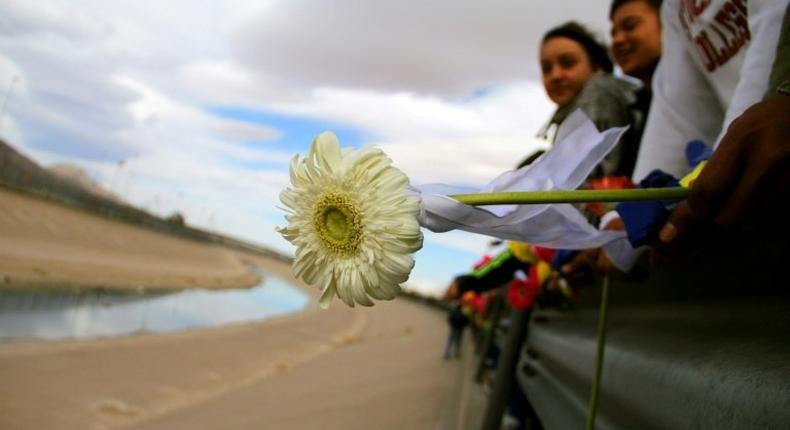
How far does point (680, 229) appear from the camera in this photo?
0.97m

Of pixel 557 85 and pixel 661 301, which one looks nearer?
pixel 661 301

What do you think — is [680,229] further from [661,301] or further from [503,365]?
[503,365]

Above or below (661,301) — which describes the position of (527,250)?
above

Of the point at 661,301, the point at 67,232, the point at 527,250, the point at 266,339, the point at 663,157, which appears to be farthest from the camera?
the point at 67,232

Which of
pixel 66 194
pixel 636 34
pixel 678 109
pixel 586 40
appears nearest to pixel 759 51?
pixel 678 109

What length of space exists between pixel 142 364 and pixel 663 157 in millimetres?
9530

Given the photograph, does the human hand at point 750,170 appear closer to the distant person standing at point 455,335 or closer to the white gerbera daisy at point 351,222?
the white gerbera daisy at point 351,222

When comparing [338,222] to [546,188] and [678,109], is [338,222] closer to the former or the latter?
[546,188]

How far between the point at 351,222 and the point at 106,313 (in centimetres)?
1621

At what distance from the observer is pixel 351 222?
0.85 m

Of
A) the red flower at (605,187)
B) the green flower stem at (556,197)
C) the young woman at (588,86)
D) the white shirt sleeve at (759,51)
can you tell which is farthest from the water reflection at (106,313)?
the white shirt sleeve at (759,51)

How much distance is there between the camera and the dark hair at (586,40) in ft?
8.58

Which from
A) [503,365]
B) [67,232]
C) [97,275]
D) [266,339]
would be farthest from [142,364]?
[67,232]

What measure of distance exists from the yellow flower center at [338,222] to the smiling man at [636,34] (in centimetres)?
195
